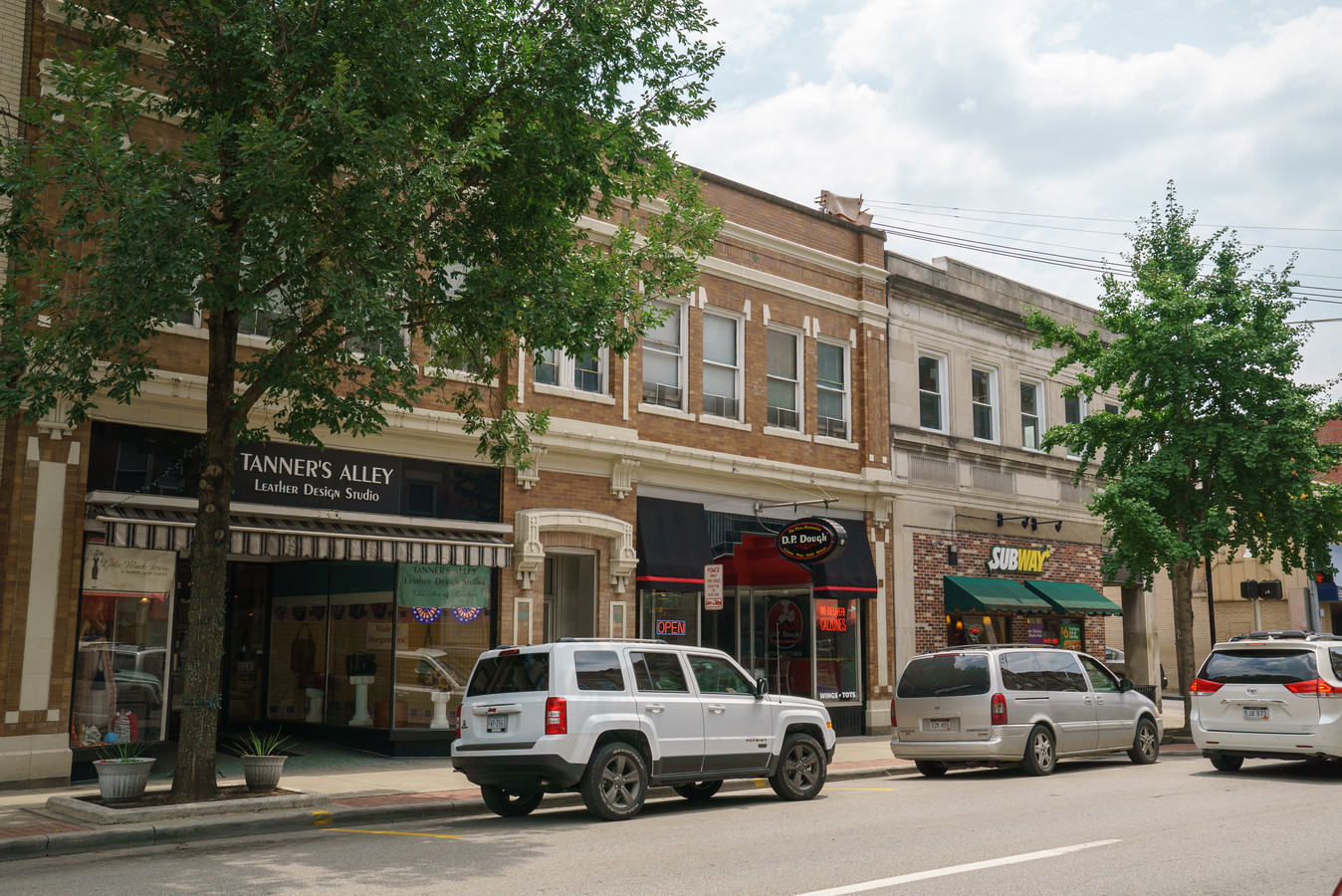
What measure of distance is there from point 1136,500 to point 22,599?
681 inches

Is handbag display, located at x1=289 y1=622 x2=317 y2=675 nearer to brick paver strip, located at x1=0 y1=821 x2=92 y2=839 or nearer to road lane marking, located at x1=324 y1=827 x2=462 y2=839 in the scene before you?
road lane marking, located at x1=324 y1=827 x2=462 y2=839

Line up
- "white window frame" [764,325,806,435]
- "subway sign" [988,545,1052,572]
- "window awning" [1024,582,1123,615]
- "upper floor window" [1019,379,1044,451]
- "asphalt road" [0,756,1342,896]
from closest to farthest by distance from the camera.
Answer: "asphalt road" [0,756,1342,896] < "white window frame" [764,325,806,435] < "subway sign" [988,545,1052,572] < "window awning" [1024,582,1123,615] < "upper floor window" [1019,379,1044,451]

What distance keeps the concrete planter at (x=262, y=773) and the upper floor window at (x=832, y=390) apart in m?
13.0

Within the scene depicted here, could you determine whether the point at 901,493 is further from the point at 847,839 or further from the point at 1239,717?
the point at 847,839

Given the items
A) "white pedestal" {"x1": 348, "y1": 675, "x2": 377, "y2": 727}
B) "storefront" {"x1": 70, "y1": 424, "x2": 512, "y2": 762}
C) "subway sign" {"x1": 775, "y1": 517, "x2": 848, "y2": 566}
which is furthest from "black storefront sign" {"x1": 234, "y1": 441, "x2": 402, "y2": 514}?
"subway sign" {"x1": 775, "y1": 517, "x2": 848, "y2": 566}

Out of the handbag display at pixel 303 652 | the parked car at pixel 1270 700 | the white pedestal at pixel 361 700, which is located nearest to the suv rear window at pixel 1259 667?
the parked car at pixel 1270 700

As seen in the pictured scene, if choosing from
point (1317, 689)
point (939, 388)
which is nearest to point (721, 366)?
point (939, 388)

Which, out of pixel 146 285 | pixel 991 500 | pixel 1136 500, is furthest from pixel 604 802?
pixel 991 500

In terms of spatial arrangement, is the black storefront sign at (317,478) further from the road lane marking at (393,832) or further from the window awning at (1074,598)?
the window awning at (1074,598)

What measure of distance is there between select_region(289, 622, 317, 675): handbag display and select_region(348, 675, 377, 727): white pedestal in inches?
38.9

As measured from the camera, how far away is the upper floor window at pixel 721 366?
2070 centimetres

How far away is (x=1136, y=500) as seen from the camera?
2083cm

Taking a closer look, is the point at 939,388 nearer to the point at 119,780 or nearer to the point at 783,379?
the point at 783,379

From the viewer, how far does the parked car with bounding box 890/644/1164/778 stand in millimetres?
15086
